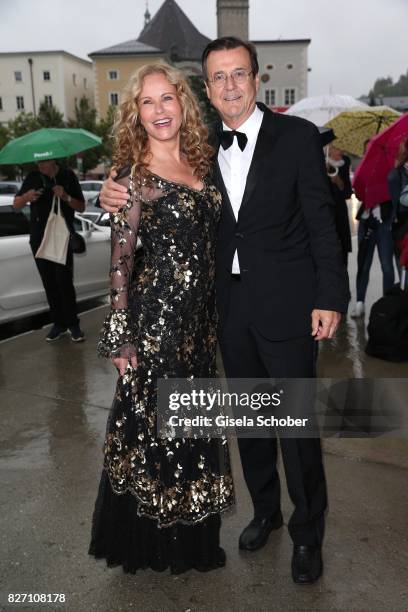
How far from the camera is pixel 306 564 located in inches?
97.7

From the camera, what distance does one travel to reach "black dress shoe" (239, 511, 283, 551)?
2.70 meters

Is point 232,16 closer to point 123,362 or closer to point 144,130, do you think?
point 144,130

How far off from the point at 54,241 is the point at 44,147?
894 mm

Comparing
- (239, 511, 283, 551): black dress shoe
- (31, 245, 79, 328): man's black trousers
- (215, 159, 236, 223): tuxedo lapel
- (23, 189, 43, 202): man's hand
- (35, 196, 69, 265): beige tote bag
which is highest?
(215, 159, 236, 223): tuxedo lapel

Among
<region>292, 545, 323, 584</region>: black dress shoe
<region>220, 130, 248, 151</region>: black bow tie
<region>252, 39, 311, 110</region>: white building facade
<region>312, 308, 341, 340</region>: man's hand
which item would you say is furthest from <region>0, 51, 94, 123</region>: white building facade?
<region>292, 545, 323, 584</region>: black dress shoe

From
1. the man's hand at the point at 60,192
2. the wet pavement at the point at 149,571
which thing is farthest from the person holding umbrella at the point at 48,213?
the wet pavement at the point at 149,571

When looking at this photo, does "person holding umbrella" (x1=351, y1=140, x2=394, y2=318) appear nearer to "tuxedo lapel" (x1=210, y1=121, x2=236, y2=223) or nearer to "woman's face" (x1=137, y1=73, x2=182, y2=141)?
"tuxedo lapel" (x1=210, y1=121, x2=236, y2=223)

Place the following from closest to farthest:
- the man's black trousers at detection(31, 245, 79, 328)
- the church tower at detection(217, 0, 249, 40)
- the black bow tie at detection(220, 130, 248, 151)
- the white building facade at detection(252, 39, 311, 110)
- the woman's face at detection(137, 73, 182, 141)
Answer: the woman's face at detection(137, 73, 182, 141)
the black bow tie at detection(220, 130, 248, 151)
the man's black trousers at detection(31, 245, 79, 328)
the church tower at detection(217, 0, 249, 40)
the white building facade at detection(252, 39, 311, 110)

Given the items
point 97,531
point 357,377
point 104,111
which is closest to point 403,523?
point 97,531

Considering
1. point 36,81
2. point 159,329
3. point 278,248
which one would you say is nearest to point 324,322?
point 278,248

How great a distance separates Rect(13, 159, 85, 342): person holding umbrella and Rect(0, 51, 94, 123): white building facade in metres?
71.6

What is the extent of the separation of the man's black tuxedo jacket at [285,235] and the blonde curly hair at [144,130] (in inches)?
5.3

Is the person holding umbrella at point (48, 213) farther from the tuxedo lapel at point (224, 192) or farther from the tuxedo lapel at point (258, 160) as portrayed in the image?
the tuxedo lapel at point (258, 160)

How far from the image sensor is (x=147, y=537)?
2443mm
